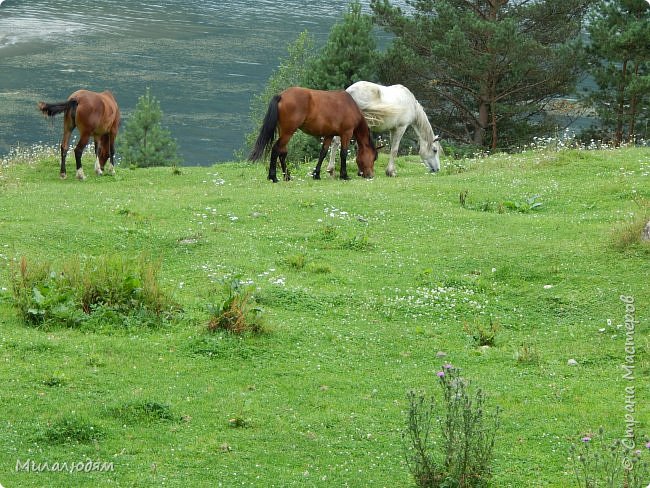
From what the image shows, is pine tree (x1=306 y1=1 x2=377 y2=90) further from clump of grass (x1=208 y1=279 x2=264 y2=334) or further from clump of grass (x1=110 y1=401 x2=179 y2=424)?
clump of grass (x1=110 y1=401 x2=179 y2=424)

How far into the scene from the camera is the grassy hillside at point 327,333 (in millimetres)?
7664

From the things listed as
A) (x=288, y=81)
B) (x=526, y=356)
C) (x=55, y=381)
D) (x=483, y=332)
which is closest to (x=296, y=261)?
(x=483, y=332)

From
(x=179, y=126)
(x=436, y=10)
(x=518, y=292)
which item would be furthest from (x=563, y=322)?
(x=179, y=126)

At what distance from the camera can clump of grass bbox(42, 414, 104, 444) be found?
7633mm

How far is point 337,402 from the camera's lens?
8.72 m

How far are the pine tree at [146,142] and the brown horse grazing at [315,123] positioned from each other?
836 inches

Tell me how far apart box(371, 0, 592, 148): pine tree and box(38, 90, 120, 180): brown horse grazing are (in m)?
16.2

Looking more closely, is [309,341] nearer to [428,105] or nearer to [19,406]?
[19,406]

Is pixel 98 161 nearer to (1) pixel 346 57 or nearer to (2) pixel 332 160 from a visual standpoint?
(2) pixel 332 160

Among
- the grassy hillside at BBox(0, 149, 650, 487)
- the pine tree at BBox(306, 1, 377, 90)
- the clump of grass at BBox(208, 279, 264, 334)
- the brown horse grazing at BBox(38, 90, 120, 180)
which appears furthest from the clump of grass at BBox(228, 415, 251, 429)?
the pine tree at BBox(306, 1, 377, 90)

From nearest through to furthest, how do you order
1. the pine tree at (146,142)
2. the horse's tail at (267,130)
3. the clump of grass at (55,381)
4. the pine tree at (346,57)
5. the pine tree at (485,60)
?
the clump of grass at (55,381), the horse's tail at (267,130), the pine tree at (485,60), the pine tree at (346,57), the pine tree at (146,142)

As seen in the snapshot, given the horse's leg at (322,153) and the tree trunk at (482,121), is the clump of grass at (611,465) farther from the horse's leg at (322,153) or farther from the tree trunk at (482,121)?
the tree trunk at (482,121)

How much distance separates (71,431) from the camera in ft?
25.3

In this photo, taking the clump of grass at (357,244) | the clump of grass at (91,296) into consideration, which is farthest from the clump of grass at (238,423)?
the clump of grass at (357,244)
